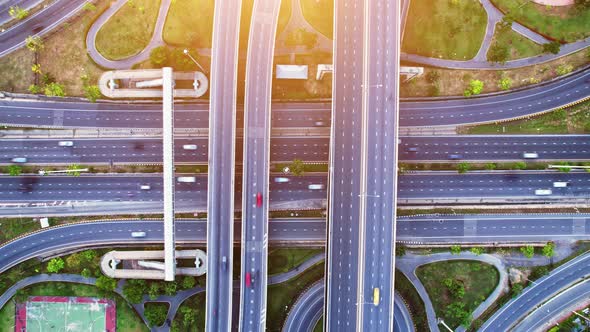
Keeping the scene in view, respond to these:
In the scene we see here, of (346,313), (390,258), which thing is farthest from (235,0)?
(346,313)

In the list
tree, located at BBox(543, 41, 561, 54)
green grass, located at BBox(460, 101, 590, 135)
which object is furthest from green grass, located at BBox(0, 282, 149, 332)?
tree, located at BBox(543, 41, 561, 54)

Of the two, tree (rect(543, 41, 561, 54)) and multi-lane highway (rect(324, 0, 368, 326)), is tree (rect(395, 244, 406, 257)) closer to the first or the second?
multi-lane highway (rect(324, 0, 368, 326))

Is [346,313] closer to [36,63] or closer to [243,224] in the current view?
[243,224]

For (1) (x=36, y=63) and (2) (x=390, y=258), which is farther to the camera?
(1) (x=36, y=63)

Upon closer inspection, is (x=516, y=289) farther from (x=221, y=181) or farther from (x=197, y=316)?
(x=197, y=316)

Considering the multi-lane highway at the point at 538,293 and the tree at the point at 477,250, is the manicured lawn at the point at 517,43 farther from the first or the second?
the multi-lane highway at the point at 538,293

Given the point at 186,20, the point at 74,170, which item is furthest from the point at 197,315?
the point at 186,20
